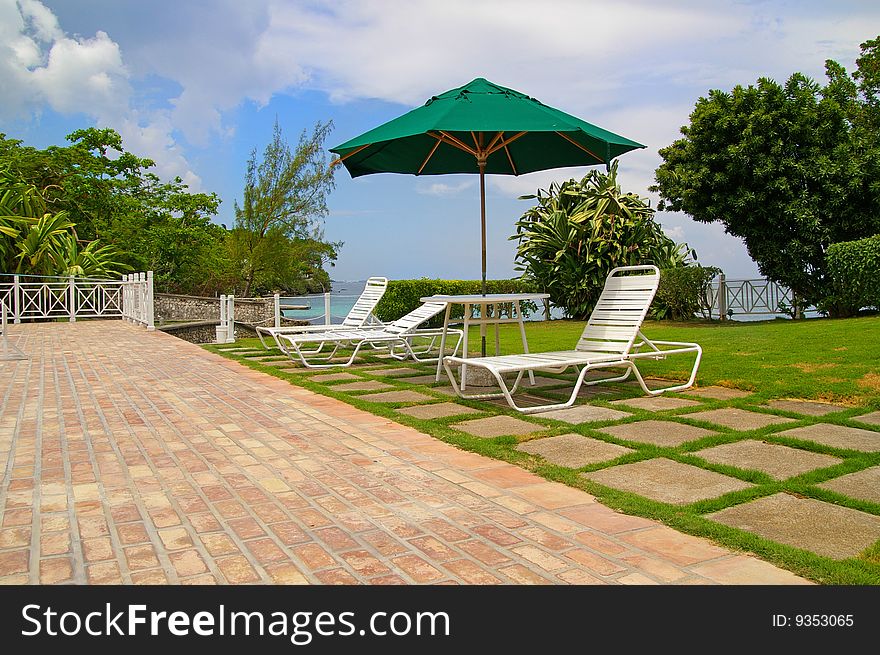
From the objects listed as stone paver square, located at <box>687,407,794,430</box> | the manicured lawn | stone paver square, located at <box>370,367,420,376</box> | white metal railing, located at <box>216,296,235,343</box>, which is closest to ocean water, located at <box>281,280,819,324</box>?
white metal railing, located at <box>216,296,235,343</box>

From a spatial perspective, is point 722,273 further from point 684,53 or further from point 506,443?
point 506,443

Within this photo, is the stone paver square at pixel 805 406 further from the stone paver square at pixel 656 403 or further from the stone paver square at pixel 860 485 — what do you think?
the stone paver square at pixel 860 485

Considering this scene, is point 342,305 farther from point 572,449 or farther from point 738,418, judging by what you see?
point 572,449

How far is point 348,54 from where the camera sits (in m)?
10.3

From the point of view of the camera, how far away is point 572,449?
3713 millimetres

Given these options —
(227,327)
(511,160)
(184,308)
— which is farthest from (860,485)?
(184,308)

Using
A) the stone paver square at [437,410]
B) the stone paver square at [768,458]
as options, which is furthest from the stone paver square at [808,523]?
the stone paver square at [437,410]

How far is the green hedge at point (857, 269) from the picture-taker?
12.0 m

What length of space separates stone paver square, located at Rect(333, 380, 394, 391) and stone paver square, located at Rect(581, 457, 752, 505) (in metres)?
3.13

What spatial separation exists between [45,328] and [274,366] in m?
10.1

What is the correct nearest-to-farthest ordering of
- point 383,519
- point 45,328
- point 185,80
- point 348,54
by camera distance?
point 383,519
point 348,54
point 45,328
point 185,80

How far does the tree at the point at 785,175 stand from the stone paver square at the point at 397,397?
1185cm

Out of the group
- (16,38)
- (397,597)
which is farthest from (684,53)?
(16,38)

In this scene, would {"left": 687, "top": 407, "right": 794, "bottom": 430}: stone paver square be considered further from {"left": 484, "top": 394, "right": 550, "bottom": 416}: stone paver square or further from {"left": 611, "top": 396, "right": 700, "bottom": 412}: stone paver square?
{"left": 484, "top": 394, "right": 550, "bottom": 416}: stone paver square
